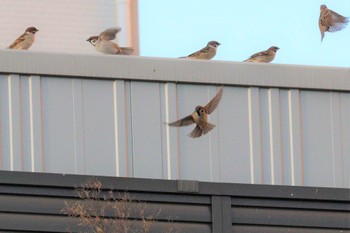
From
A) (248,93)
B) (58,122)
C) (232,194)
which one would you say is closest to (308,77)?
(248,93)

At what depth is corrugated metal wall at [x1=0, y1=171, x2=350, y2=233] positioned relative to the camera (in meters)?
16.2

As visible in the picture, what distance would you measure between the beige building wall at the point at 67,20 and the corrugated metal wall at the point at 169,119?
23.2 feet

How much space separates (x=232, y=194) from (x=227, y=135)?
896 mm

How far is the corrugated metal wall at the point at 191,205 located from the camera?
1617cm

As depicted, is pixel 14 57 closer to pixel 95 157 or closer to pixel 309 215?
pixel 95 157

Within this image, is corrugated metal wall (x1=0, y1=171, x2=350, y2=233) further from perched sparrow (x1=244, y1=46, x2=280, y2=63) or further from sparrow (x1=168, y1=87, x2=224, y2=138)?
perched sparrow (x1=244, y1=46, x2=280, y2=63)

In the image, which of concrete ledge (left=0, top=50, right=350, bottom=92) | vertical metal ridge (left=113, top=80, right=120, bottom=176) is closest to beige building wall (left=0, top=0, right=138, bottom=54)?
concrete ledge (left=0, top=50, right=350, bottom=92)

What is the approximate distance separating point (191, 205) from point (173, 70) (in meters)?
1.60

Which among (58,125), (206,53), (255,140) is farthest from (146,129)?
(206,53)

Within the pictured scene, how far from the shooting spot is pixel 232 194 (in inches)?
672

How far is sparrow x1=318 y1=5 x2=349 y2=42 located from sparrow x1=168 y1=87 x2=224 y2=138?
3352mm

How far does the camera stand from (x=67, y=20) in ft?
84.2

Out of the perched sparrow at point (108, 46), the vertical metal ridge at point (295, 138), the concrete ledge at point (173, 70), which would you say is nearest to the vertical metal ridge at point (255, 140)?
the concrete ledge at point (173, 70)

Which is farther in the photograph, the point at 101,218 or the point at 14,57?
the point at 14,57
